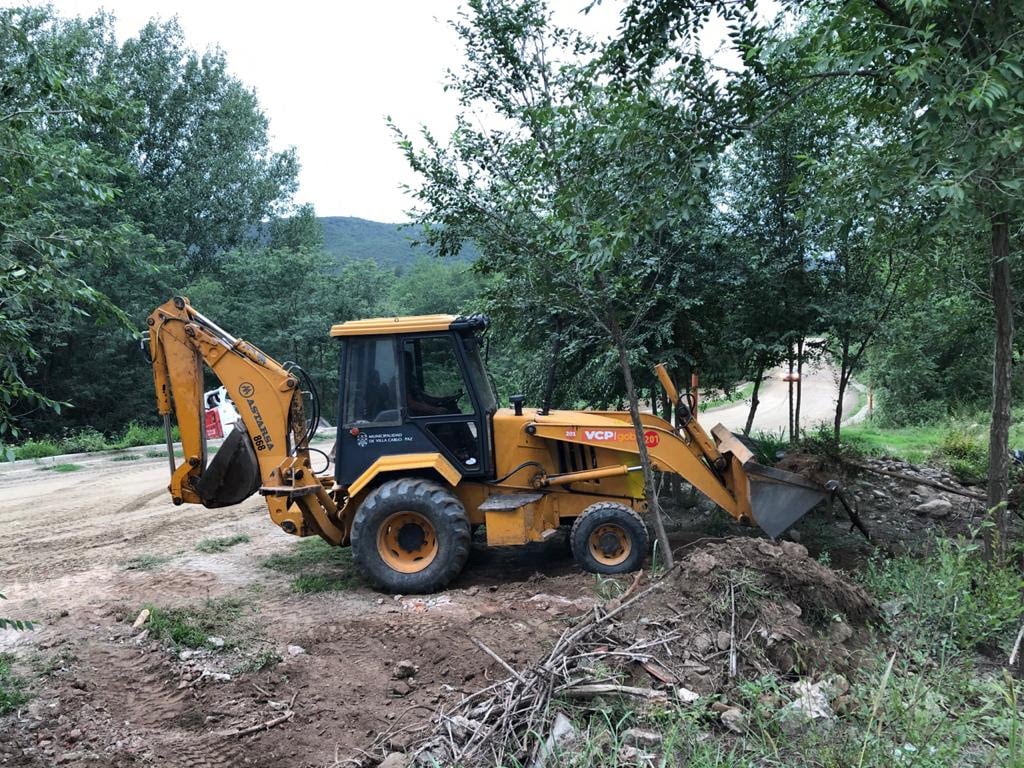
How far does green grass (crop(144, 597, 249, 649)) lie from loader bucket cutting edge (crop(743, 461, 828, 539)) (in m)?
4.35

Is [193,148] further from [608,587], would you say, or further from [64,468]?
[608,587]

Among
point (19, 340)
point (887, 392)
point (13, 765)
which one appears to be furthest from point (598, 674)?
point (887, 392)

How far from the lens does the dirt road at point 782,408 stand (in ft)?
73.3

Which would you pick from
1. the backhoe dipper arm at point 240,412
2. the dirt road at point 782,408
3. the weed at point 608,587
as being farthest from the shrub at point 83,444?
the weed at point 608,587

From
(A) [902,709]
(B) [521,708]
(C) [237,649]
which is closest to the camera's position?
(A) [902,709]

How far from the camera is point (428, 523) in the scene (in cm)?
675

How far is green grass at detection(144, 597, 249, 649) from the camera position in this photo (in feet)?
→ 18.0

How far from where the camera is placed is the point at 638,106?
5.00 metres

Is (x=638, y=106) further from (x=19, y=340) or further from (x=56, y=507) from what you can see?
(x=56, y=507)

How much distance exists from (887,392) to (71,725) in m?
21.9

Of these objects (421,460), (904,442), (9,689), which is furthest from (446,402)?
(904,442)

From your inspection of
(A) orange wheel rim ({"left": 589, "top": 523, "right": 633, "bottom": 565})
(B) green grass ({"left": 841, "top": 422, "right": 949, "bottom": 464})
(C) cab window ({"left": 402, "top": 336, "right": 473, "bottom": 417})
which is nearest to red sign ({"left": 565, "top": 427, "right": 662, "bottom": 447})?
(A) orange wheel rim ({"left": 589, "top": 523, "right": 633, "bottom": 565})

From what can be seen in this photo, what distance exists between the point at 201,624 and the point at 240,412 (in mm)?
2008

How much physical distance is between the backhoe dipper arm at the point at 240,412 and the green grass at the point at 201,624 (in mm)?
946
